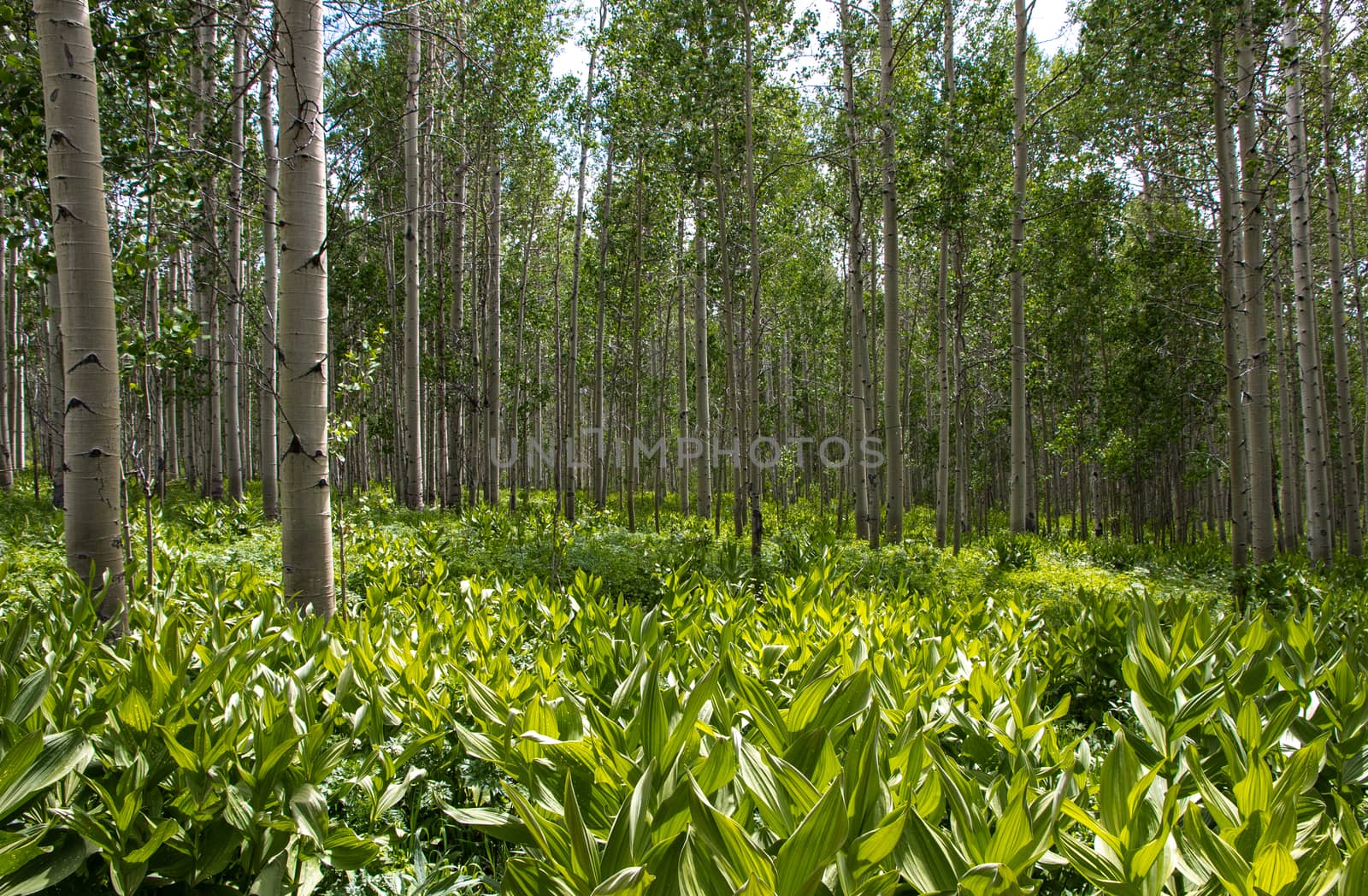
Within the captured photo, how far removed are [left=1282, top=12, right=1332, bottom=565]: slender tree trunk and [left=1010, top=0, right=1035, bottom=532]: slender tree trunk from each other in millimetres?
3144

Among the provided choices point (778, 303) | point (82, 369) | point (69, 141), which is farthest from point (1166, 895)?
point (778, 303)

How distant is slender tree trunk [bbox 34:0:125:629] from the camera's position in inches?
121

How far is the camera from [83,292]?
312cm

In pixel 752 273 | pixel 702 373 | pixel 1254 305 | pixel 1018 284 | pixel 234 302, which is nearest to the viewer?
pixel 1254 305

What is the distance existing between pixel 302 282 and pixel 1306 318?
35.7 feet

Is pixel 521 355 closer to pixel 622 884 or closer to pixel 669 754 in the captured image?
pixel 669 754

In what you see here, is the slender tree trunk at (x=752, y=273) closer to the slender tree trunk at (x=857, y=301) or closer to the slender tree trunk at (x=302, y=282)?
the slender tree trunk at (x=857, y=301)

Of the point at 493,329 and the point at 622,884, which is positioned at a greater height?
the point at 493,329

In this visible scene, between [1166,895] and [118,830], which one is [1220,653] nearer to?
[1166,895]

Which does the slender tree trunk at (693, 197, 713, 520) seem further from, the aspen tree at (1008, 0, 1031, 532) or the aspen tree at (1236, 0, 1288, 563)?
the aspen tree at (1236, 0, 1288, 563)

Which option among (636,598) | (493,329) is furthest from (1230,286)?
(493,329)

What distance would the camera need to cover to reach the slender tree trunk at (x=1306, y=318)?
8.54 metres

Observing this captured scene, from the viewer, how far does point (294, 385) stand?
11.1 feet

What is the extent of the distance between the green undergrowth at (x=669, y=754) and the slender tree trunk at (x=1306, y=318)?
6607 mm
